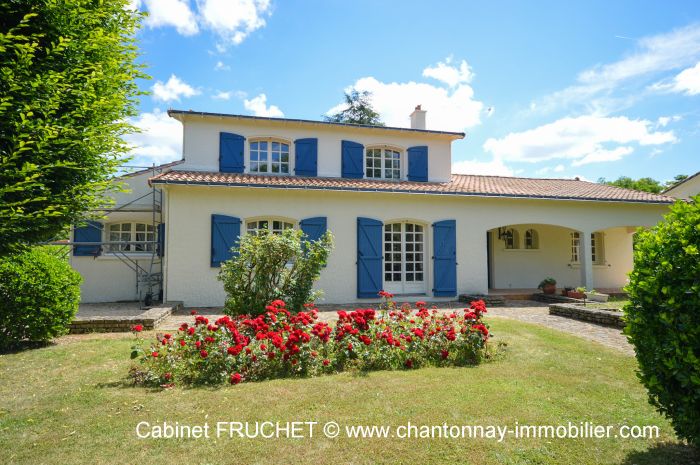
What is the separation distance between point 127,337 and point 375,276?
6.81m

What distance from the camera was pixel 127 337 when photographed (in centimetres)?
719

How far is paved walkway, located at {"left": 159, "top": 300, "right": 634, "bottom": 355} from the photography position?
7281mm

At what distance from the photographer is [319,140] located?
13.3 metres

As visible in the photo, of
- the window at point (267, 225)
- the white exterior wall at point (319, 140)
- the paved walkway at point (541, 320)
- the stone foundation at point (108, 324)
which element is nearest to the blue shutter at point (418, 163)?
the white exterior wall at point (319, 140)

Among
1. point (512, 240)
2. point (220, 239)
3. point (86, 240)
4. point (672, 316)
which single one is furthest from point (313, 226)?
point (672, 316)

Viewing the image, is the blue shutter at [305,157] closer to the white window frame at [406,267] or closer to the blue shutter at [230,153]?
the blue shutter at [230,153]

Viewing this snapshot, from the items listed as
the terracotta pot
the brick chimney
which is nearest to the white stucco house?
the brick chimney

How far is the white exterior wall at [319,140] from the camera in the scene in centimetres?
1236

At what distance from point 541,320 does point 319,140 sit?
28.1ft

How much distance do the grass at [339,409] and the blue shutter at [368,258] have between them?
6.14 m

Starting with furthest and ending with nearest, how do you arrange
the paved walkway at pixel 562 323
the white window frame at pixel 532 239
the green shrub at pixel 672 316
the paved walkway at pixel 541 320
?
the white window frame at pixel 532 239 < the paved walkway at pixel 541 320 < the paved walkway at pixel 562 323 < the green shrub at pixel 672 316

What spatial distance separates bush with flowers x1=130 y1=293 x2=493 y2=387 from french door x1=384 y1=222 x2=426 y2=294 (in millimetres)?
6178

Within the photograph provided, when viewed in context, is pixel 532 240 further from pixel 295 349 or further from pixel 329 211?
pixel 295 349

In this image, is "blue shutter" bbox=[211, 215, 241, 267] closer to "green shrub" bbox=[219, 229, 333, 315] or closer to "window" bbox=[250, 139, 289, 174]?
"window" bbox=[250, 139, 289, 174]
